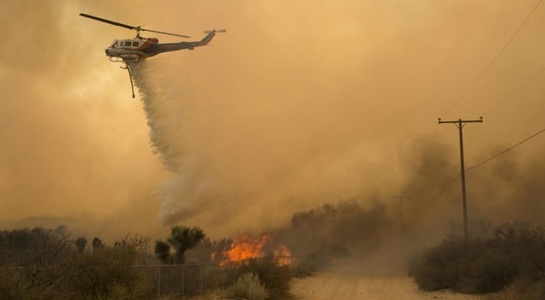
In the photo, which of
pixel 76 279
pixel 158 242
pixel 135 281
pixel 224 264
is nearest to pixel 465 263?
pixel 224 264

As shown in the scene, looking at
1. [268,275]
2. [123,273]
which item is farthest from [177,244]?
[123,273]

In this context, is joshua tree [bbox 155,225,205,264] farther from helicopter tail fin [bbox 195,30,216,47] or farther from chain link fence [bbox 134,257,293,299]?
helicopter tail fin [bbox 195,30,216,47]

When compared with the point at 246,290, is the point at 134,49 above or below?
above

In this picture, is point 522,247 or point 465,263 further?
point 465,263

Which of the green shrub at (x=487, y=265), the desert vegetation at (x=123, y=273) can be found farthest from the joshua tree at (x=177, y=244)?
the green shrub at (x=487, y=265)

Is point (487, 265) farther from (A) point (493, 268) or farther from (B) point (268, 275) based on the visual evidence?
(B) point (268, 275)

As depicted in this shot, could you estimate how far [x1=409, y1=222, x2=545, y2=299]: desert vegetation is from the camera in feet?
105

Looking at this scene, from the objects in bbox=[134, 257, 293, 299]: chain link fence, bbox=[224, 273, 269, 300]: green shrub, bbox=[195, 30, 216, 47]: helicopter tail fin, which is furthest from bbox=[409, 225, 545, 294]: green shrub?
bbox=[195, 30, 216, 47]: helicopter tail fin

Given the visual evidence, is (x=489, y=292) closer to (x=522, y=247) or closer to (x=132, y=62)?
(x=522, y=247)

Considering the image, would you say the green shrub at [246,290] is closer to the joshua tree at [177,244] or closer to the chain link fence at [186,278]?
the chain link fence at [186,278]

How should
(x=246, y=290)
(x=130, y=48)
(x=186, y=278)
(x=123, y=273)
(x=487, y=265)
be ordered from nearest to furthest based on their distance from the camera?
(x=123, y=273) → (x=246, y=290) → (x=186, y=278) → (x=487, y=265) → (x=130, y=48)

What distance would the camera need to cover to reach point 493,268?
36531 mm

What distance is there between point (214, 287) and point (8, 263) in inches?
691

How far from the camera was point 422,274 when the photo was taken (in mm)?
46156
